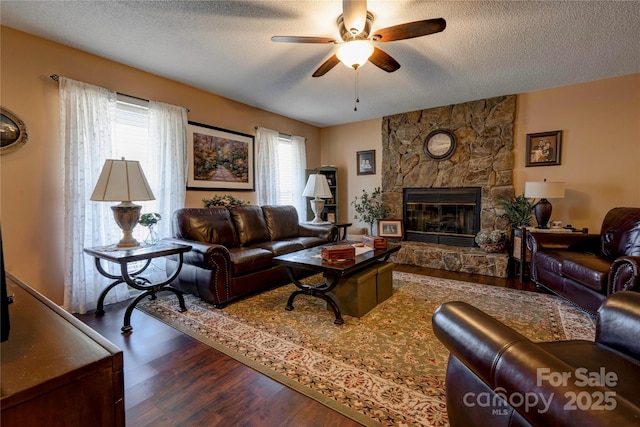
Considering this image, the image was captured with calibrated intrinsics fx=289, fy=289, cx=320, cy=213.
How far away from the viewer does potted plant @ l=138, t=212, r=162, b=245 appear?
9.82ft

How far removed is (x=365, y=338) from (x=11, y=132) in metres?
3.37

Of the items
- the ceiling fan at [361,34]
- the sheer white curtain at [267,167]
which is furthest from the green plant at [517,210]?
the sheer white curtain at [267,167]

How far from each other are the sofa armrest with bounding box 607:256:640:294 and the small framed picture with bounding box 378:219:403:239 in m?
2.98

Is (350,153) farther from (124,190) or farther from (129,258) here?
(129,258)

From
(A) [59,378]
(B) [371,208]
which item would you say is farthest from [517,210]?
(A) [59,378]

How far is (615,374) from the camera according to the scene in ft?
3.48

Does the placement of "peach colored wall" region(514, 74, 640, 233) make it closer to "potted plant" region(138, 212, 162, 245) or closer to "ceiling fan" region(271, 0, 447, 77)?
"ceiling fan" region(271, 0, 447, 77)

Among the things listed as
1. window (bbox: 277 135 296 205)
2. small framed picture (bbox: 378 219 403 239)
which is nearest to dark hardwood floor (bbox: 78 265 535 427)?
window (bbox: 277 135 296 205)

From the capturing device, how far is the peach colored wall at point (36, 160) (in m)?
2.45

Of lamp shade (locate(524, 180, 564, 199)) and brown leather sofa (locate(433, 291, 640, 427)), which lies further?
lamp shade (locate(524, 180, 564, 199))

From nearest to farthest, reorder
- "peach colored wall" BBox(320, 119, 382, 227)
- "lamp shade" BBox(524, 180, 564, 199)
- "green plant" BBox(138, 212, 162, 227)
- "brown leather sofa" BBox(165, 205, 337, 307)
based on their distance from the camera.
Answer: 1. "brown leather sofa" BBox(165, 205, 337, 307)
2. "green plant" BBox(138, 212, 162, 227)
3. "lamp shade" BBox(524, 180, 564, 199)
4. "peach colored wall" BBox(320, 119, 382, 227)

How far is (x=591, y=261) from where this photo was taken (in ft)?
8.33

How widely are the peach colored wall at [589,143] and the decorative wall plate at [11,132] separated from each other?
5684mm

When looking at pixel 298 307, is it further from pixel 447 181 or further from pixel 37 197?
pixel 447 181
